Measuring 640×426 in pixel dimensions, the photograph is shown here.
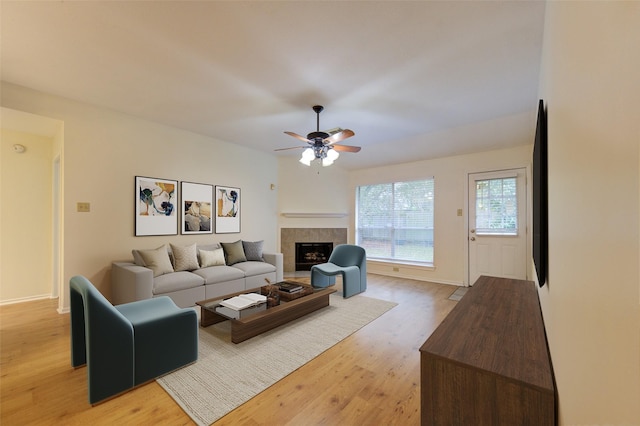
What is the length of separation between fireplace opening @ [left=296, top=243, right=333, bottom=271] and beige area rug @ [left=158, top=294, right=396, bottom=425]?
8.53 feet

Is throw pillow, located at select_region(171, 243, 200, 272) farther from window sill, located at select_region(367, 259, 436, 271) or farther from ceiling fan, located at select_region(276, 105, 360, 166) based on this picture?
window sill, located at select_region(367, 259, 436, 271)

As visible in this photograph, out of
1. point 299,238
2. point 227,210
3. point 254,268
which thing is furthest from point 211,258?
point 299,238

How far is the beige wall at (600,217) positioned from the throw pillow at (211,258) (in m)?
3.99

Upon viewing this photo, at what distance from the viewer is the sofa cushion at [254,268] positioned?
13.4 ft

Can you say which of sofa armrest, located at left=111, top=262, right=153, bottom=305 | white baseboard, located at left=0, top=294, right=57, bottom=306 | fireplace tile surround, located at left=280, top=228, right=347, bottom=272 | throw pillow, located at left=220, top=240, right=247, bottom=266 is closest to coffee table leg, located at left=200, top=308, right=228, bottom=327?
sofa armrest, located at left=111, top=262, right=153, bottom=305

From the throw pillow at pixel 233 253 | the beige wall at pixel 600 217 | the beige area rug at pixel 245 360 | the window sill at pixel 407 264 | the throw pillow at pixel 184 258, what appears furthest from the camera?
the window sill at pixel 407 264

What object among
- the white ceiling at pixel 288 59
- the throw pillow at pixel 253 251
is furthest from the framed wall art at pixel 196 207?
the white ceiling at pixel 288 59

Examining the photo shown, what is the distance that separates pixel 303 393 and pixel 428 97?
10.5 feet

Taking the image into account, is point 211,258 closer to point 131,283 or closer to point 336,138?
point 131,283

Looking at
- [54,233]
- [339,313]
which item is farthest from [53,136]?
[339,313]

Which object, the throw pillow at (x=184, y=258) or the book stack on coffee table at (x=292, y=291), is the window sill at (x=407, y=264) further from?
the throw pillow at (x=184, y=258)

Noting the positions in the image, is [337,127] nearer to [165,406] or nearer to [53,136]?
[165,406]

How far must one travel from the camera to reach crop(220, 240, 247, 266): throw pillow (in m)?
4.34

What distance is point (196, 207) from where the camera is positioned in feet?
14.4
